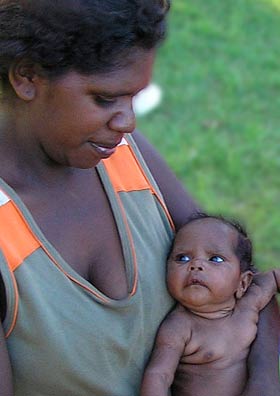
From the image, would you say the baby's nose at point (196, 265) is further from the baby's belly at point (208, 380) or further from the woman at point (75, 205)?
the baby's belly at point (208, 380)

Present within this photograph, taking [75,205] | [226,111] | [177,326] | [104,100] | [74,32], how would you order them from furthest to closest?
1. [226,111]
2. [177,326]
3. [75,205]
4. [104,100]
5. [74,32]

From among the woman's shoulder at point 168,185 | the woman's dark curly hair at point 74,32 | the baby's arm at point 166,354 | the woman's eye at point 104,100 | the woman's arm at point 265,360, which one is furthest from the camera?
the woman's shoulder at point 168,185

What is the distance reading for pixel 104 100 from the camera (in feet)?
6.55

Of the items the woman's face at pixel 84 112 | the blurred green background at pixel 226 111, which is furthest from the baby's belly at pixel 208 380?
the blurred green background at pixel 226 111

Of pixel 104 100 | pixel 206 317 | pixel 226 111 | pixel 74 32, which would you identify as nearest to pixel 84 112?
pixel 104 100

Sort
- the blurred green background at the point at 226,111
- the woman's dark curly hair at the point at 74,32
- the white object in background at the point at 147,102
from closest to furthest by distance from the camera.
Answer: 1. the woman's dark curly hair at the point at 74,32
2. the blurred green background at the point at 226,111
3. the white object in background at the point at 147,102

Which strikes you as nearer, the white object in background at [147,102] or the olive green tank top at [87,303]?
the olive green tank top at [87,303]

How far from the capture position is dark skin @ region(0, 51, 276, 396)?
1.97 meters

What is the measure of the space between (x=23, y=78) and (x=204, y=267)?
2.17 ft

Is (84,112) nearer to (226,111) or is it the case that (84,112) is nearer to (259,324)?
(259,324)

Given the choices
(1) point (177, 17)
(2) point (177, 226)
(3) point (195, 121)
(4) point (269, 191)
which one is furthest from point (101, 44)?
(1) point (177, 17)

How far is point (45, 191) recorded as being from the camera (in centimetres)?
212

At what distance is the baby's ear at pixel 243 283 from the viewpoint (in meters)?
2.45

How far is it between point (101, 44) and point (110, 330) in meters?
0.60
